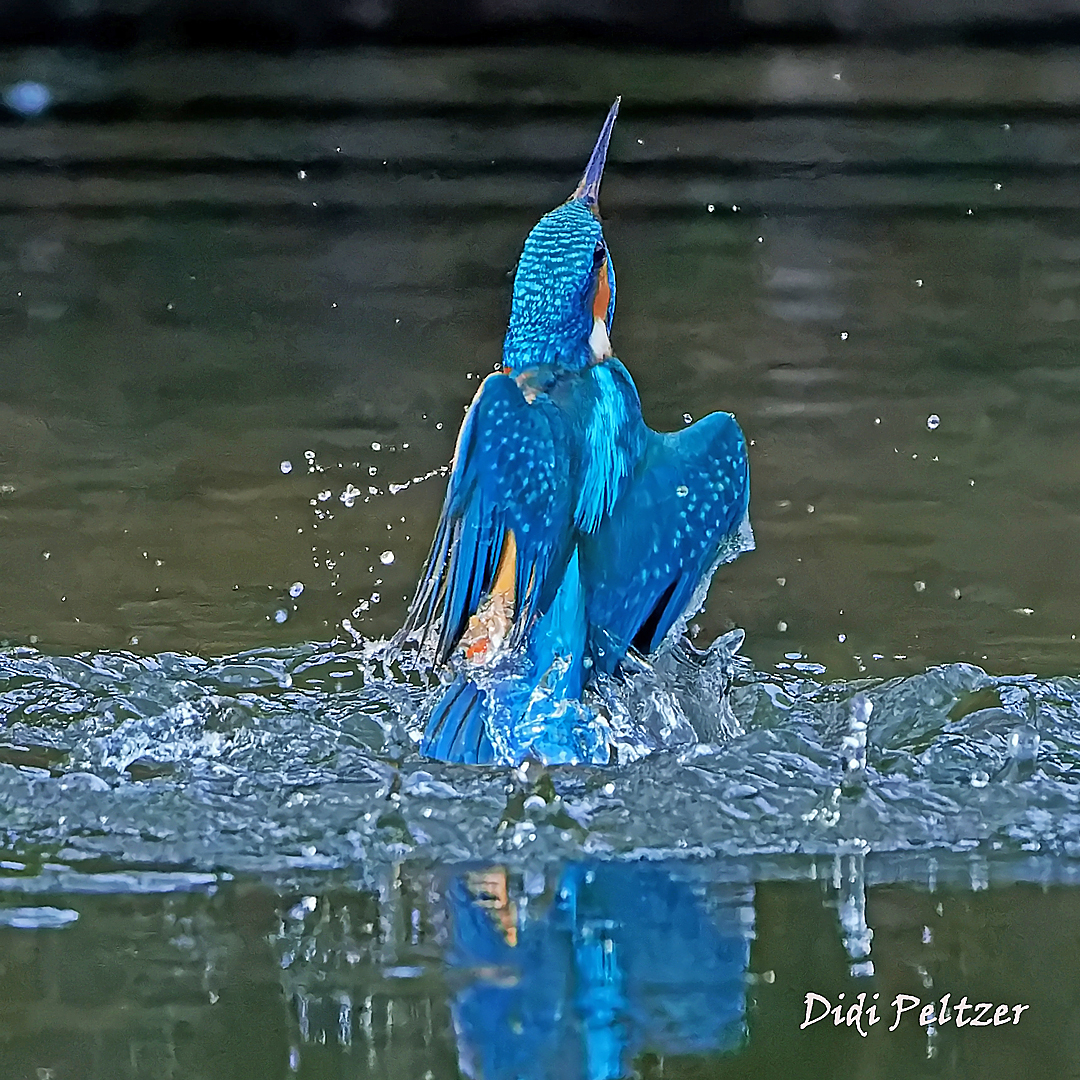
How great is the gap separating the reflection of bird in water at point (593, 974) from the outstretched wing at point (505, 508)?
0.30m

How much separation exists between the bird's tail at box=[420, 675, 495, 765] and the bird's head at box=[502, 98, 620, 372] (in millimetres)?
326

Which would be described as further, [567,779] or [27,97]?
[27,97]

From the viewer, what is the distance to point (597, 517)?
4.49 ft

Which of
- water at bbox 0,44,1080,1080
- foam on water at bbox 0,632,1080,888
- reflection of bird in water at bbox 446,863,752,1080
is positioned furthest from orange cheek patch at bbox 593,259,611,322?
water at bbox 0,44,1080,1080

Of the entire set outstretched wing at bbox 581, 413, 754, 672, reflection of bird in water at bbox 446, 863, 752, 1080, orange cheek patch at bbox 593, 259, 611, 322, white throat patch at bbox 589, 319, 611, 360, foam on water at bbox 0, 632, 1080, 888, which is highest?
orange cheek patch at bbox 593, 259, 611, 322

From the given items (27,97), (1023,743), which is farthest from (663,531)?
(27,97)

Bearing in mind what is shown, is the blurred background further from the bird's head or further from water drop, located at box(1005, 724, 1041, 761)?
the bird's head

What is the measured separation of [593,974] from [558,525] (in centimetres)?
50

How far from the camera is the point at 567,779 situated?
1346 mm

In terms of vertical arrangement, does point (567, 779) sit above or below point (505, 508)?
below

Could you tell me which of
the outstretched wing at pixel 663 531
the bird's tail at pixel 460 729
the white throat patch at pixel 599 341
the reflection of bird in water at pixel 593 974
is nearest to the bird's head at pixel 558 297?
the white throat patch at pixel 599 341

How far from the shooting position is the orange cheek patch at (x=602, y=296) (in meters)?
1.39

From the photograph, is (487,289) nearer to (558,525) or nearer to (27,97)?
(27,97)

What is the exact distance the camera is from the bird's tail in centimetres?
137
